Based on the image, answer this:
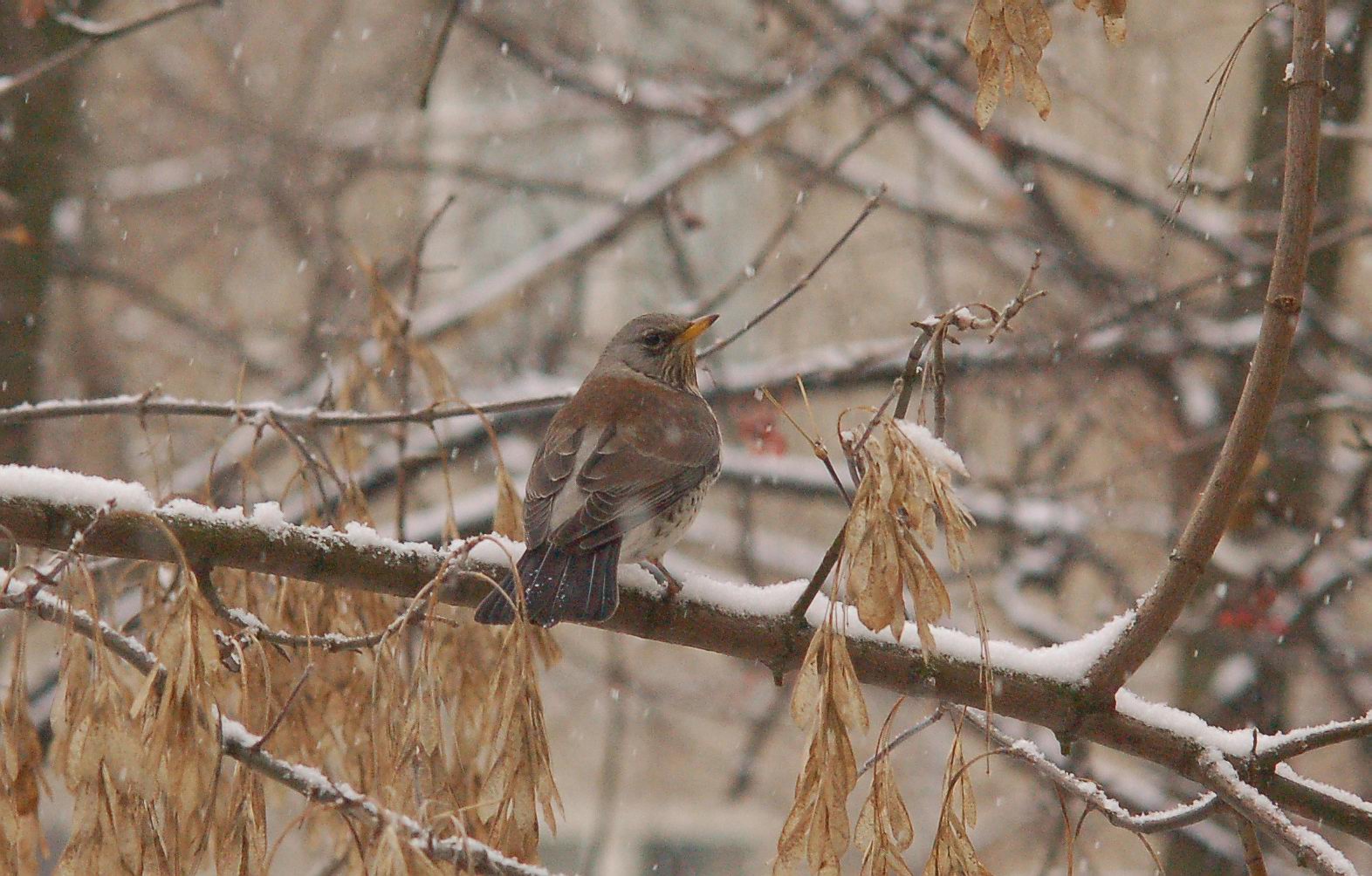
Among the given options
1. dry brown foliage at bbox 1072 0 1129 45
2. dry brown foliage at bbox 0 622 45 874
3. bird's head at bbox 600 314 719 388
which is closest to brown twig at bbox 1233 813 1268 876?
dry brown foliage at bbox 1072 0 1129 45

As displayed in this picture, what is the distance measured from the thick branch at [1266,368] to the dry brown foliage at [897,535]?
2.05ft

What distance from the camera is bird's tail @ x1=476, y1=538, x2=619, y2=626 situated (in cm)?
289

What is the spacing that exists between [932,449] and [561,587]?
3.96ft

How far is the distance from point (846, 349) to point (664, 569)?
11.7ft

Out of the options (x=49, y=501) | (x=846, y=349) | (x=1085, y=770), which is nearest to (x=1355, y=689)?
(x=1085, y=770)

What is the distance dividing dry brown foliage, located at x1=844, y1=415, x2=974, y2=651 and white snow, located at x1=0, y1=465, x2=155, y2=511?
145 centimetres

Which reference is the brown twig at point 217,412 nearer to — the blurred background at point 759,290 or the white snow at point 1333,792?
the blurred background at point 759,290

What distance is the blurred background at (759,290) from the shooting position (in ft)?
21.2

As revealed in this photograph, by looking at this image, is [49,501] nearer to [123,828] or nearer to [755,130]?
[123,828]

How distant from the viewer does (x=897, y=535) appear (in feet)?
7.41

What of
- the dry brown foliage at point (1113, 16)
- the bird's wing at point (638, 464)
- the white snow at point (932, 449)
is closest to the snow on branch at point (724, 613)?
the white snow at point (932, 449)

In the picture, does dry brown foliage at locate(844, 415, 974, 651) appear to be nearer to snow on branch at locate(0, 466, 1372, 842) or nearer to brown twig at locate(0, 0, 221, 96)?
snow on branch at locate(0, 466, 1372, 842)

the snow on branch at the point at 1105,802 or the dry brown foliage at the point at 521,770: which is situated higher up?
the snow on branch at the point at 1105,802

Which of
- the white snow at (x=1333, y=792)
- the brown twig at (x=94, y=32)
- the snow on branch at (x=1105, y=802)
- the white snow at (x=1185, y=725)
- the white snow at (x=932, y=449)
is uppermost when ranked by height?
the brown twig at (x=94, y=32)
